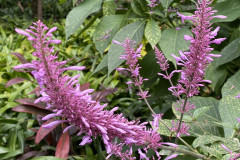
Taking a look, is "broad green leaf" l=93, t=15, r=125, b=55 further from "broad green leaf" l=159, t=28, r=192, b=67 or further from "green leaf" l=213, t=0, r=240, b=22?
"green leaf" l=213, t=0, r=240, b=22

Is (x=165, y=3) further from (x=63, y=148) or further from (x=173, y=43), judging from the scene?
(x=63, y=148)

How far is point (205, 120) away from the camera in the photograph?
1.10 m

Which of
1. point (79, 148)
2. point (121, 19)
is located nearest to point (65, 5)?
point (79, 148)

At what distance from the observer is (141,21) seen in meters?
1.32

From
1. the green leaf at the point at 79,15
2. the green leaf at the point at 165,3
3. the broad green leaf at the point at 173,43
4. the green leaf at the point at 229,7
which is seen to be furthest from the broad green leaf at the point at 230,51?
the green leaf at the point at 79,15

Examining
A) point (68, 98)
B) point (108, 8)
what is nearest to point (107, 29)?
point (108, 8)

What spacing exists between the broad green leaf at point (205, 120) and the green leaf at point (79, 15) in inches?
23.2

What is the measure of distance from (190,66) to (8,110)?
235cm

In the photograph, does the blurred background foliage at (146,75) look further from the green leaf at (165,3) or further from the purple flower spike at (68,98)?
the purple flower spike at (68,98)

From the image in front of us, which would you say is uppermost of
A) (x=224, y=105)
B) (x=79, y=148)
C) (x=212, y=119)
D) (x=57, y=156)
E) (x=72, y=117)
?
(x=72, y=117)

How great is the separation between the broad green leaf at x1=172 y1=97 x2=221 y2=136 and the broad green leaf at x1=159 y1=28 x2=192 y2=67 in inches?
9.5

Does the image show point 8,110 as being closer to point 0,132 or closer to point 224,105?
point 0,132

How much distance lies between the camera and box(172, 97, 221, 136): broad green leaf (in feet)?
3.56

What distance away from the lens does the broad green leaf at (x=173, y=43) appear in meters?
1.11
